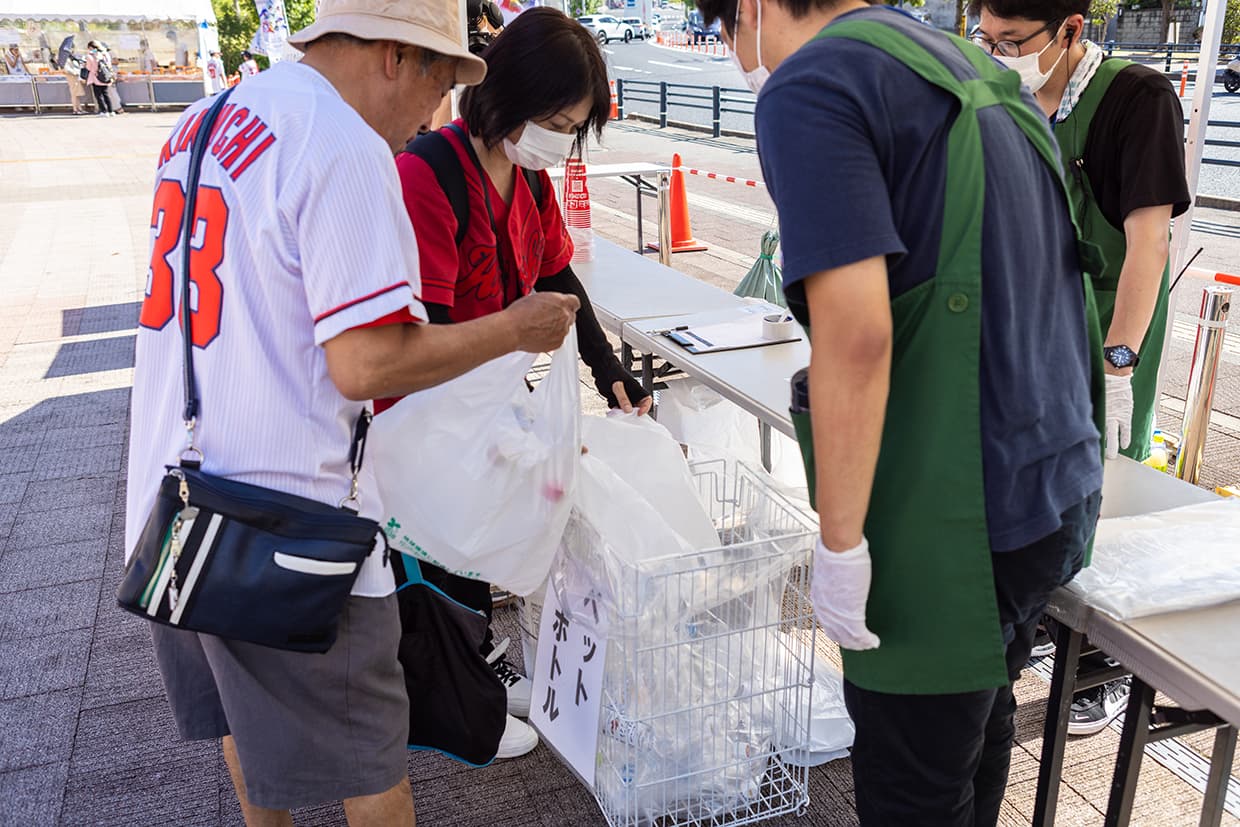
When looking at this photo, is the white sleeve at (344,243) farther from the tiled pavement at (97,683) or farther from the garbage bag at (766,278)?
the garbage bag at (766,278)

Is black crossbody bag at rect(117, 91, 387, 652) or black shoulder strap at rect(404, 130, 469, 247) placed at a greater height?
black shoulder strap at rect(404, 130, 469, 247)

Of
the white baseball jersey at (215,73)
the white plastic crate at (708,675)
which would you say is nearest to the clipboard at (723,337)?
the white plastic crate at (708,675)

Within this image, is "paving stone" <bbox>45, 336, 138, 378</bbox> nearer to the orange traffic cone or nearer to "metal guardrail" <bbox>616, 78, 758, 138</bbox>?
the orange traffic cone

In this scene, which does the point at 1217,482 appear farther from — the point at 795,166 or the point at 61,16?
the point at 61,16

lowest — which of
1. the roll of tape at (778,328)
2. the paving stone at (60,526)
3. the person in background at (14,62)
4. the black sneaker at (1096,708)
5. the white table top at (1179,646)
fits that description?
the paving stone at (60,526)

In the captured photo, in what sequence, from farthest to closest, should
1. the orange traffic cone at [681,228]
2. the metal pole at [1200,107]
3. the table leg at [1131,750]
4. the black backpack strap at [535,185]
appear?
the orange traffic cone at [681,228] → the metal pole at [1200,107] → the black backpack strap at [535,185] → the table leg at [1131,750]

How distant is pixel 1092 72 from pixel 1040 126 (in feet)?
4.00

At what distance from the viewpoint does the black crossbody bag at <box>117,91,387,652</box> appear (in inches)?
51.3

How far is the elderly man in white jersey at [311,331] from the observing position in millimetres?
1250

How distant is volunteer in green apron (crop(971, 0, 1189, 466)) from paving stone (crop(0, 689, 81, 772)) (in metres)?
2.65

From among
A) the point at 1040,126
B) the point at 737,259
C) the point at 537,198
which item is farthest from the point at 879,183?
the point at 737,259

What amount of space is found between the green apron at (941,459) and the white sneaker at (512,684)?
1521 mm

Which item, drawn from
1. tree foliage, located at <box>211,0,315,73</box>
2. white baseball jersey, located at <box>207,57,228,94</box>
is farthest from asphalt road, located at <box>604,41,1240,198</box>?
tree foliage, located at <box>211,0,315,73</box>

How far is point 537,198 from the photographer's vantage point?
242 centimetres
